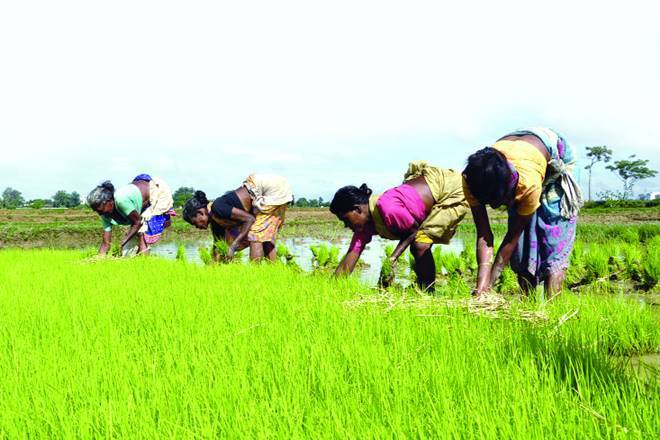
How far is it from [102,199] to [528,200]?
4.54 metres

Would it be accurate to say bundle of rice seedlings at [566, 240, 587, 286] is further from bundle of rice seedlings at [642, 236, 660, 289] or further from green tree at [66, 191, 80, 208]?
green tree at [66, 191, 80, 208]

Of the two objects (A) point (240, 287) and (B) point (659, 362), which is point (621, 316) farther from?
(A) point (240, 287)

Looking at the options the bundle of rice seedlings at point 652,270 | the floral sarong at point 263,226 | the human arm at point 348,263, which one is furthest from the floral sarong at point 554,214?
the floral sarong at point 263,226

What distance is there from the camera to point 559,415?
1.33 m

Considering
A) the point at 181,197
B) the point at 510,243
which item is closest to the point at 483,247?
the point at 510,243

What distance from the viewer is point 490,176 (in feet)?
8.20

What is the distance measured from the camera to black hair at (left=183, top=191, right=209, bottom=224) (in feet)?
16.3

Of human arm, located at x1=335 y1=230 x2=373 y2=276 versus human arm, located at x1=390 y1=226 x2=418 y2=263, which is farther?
human arm, located at x1=335 y1=230 x2=373 y2=276

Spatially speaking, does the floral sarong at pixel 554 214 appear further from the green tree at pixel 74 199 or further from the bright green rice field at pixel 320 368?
the green tree at pixel 74 199

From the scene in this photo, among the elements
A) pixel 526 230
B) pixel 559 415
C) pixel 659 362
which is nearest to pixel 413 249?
pixel 526 230

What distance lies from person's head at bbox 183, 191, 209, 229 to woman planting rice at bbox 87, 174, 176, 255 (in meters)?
1.02

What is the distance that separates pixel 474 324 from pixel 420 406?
0.90 meters

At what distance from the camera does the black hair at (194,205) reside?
4973mm

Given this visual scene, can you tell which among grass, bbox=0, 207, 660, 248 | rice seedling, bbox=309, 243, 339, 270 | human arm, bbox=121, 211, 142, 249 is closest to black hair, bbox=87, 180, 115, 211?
human arm, bbox=121, 211, 142, 249
